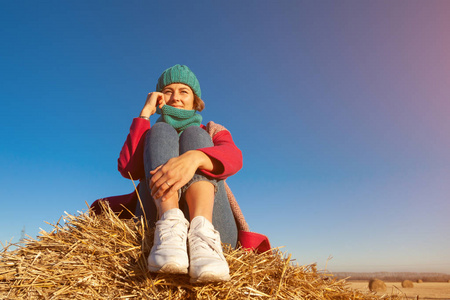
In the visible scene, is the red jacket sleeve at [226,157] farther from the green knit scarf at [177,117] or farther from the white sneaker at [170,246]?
the green knit scarf at [177,117]

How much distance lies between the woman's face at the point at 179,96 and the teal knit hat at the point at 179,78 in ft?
0.18

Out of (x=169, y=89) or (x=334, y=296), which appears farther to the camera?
(x=169, y=89)

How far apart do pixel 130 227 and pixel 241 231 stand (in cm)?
100

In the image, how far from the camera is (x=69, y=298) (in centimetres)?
165

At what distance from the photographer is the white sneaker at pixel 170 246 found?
4.92ft

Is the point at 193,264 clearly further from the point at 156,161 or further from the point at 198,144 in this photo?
the point at 198,144

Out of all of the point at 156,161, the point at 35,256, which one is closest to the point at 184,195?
the point at 156,161

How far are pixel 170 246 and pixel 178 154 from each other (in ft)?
2.98

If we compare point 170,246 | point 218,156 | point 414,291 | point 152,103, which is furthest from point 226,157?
point 414,291

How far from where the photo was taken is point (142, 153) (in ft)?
8.58

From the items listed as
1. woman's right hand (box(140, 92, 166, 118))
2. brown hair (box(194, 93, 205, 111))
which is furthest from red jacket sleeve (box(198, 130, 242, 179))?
brown hair (box(194, 93, 205, 111))

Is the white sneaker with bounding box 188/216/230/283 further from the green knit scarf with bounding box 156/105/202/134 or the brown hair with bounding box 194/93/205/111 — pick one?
the brown hair with bounding box 194/93/205/111

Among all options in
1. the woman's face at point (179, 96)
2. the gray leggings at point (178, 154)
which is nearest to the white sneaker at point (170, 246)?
the gray leggings at point (178, 154)

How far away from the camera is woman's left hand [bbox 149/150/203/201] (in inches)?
75.5
